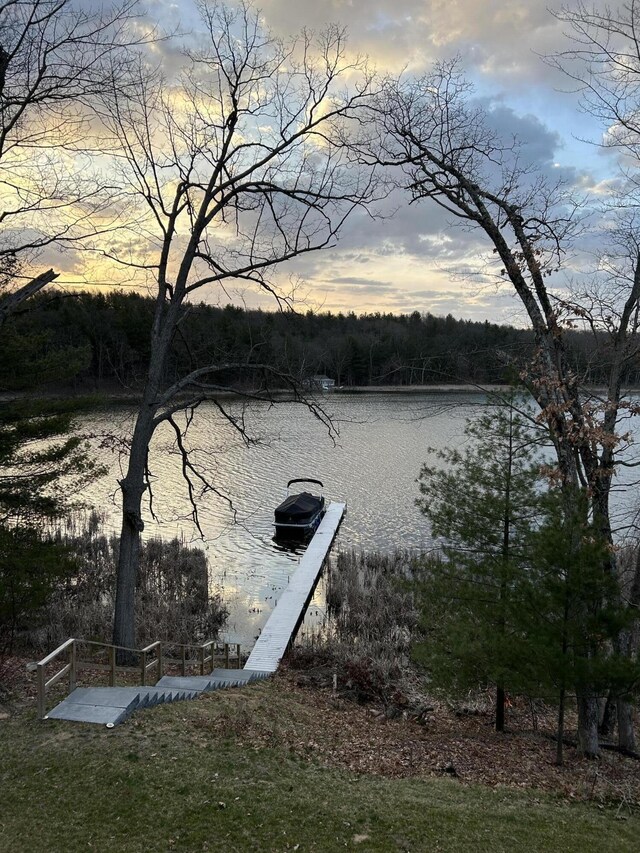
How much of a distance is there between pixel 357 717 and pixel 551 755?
10.3 feet

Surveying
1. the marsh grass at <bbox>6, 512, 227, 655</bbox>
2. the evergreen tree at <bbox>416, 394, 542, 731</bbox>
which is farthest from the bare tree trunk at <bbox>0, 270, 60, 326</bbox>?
the evergreen tree at <bbox>416, 394, 542, 731</bbox>

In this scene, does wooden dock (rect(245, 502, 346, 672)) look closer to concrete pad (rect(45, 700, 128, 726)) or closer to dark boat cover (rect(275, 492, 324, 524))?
dark boat cover (rect(275, 492, 324, 524))

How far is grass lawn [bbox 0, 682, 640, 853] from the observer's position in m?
4.95

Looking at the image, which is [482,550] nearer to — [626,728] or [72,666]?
[626,728]

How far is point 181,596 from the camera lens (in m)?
17.4

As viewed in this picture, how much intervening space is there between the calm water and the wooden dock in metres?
0.53

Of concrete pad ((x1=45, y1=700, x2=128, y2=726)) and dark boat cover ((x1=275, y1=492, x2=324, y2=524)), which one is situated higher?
concrete pad ((x1=45, y1=700, x2=128, y2=726))

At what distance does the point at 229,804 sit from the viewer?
5375 millimetres

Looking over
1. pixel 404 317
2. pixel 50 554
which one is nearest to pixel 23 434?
pixel 50 554

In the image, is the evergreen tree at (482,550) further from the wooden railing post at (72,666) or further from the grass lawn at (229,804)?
the wooden railing post at (72,666)

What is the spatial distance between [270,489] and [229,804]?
84.9ft

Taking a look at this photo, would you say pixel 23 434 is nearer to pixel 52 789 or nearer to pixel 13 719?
pixel 13 719

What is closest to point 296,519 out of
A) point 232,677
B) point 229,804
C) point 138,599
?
point 138,599

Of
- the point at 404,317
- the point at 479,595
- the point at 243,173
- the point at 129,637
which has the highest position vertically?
the point at 404,317
